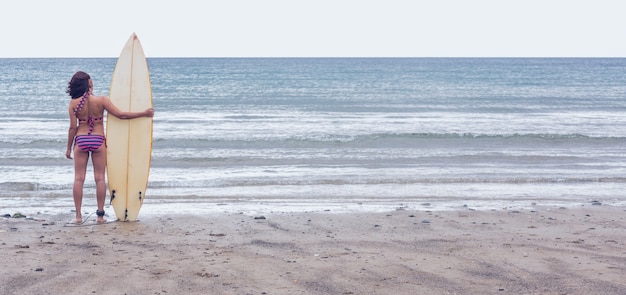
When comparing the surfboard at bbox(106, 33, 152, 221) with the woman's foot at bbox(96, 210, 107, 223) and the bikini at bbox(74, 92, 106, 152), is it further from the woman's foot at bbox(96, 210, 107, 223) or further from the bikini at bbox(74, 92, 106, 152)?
the bikini at bbox(74, 92, 106, 152)

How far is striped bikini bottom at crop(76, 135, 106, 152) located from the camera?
6672 millimetres

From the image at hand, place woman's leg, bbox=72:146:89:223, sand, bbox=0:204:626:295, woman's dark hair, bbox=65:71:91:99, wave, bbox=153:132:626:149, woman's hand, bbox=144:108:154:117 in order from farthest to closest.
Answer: wave, bbox=153:132:626:149 < woman's hand, bbox=144:108:154:117 < woman's leg, bbox=72:146:89:223 < woman's dark hair, bbox=65:71:91:99 < sand, bbox=0:204:626:295

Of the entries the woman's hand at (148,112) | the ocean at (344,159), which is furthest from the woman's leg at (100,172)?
the ocean at (344,159)

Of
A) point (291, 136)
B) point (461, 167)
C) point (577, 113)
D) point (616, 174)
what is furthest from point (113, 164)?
point (577, 113)

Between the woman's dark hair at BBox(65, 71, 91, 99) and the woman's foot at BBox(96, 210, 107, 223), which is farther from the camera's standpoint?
the woman's foot at BBox(96, 210, 107, 223)

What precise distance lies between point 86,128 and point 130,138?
581 mm

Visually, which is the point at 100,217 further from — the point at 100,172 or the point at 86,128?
the point at 86,128

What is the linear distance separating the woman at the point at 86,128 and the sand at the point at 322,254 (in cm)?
39

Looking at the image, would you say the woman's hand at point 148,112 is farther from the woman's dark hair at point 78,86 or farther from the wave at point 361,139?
the wave at point 361,139

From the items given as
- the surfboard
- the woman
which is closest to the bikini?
the woman

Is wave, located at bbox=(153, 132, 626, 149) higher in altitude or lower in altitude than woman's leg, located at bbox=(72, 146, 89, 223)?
lower

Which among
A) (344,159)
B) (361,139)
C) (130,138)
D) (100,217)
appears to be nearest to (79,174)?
(100,217)

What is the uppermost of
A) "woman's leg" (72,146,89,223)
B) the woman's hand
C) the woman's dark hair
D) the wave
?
the woman's dark hair

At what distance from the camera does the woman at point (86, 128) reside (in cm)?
655
